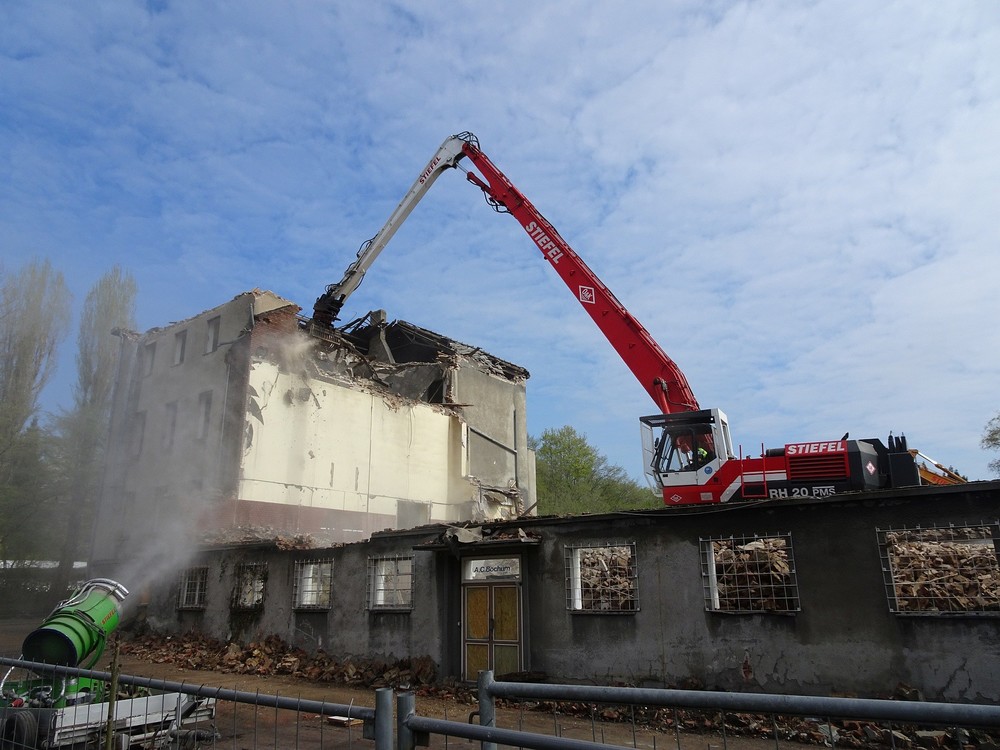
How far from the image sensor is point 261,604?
56.3 ft

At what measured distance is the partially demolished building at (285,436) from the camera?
2172 cm

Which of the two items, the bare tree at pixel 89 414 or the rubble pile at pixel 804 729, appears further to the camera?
the bare tree at pixel 89 414

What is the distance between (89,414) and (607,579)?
30740 millimetres

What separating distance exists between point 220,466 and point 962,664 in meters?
19.7

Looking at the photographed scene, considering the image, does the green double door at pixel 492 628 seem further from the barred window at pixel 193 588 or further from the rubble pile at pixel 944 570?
the barred window at pixel 193 588

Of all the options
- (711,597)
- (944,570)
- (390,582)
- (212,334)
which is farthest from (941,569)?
(212,334)

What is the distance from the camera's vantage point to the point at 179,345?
1016 inches

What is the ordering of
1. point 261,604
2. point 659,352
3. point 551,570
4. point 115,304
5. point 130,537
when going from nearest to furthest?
point 551,570 → point 659,352 → point 261,604 → point 130,537 → point 115,304

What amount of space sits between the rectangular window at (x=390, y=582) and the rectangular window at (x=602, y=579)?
3.85 m

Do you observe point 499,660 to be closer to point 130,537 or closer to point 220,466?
point 220,466

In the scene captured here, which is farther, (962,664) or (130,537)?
(130,537)

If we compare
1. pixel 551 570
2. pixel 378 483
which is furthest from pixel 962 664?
pixel 378 483

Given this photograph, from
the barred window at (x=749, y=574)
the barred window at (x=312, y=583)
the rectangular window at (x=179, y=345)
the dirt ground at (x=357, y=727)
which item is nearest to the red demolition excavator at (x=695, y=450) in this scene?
the barred window at (x=749, y=574)

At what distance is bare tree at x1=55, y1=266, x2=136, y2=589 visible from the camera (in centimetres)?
3127
